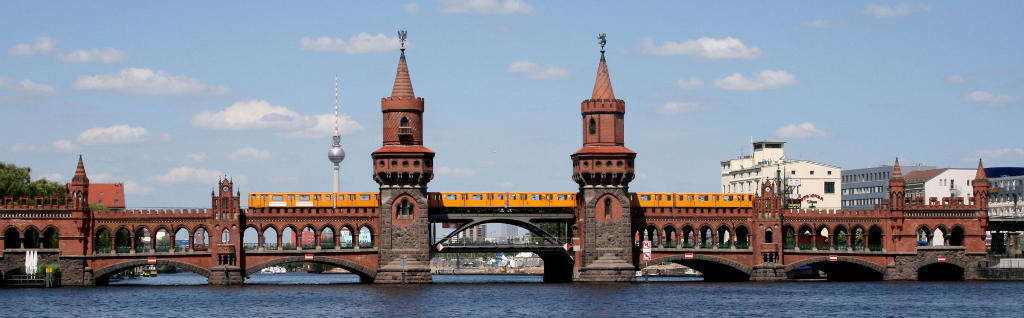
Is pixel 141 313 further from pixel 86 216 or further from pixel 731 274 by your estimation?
pixel 731 274

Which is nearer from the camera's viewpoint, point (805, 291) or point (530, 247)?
Result: point (805, 291)

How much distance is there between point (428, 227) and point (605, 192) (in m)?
15.5

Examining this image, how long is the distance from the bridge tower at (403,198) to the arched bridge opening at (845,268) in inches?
1311

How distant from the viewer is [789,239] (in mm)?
168500

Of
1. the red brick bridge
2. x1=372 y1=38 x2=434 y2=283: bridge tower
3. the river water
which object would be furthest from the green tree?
x1=372 y1=38 x2=434 y2=283: bridge tower

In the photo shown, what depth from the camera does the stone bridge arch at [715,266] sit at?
143000 mm

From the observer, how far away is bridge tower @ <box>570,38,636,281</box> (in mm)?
139250

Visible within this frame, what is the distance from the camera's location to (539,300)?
119812 mm

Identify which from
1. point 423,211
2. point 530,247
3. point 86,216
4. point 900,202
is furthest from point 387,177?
point 900,202

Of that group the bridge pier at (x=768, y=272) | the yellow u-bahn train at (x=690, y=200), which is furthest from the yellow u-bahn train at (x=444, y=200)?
the bridge pier at (x=768, y=272)

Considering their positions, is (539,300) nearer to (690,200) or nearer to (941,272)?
(690,200)

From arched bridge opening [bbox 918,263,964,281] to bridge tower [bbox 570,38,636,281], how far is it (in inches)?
1137

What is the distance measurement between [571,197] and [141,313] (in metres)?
47.9

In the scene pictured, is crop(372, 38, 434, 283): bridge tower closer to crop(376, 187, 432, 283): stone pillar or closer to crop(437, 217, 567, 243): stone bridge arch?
crop(376, 187, 432, 283): stone pillar
